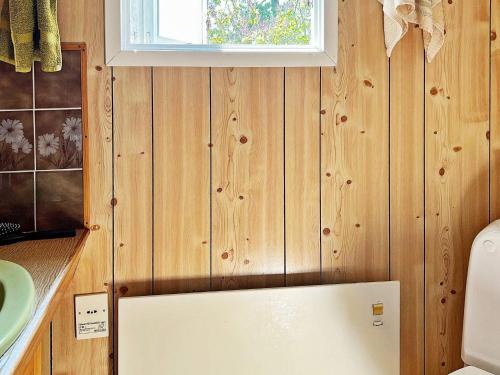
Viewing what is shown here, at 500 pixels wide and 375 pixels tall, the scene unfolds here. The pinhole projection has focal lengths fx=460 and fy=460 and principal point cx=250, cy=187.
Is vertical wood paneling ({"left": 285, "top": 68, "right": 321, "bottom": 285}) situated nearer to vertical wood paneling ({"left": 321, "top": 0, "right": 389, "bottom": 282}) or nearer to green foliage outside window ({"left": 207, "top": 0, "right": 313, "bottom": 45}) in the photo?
vertical wood paneling ({"left": 321, "top": 0, "right": 389, "bottom": 282})

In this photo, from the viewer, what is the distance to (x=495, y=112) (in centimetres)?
155

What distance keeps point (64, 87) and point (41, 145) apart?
178 millimetres

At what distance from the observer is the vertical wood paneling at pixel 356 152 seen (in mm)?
1455

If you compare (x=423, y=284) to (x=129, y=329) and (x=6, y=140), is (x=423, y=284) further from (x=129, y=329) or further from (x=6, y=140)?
(x=6, y=140)

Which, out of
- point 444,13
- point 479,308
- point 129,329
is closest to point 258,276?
point 129,329

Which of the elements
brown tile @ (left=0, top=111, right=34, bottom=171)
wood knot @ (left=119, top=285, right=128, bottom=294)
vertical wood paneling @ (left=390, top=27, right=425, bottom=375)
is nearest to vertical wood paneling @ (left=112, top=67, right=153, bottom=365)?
wood knot @ (left=119, top=285, right=128, bottom=294)

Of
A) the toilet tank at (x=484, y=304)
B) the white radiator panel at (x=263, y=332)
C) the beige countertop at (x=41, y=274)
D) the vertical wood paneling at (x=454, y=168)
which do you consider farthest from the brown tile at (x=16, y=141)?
the toilet tank at (x=484, y=304)

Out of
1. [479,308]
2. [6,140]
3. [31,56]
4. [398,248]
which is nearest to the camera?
[31,56]

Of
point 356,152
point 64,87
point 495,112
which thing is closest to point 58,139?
point 64,87

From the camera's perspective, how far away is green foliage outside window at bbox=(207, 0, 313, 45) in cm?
149

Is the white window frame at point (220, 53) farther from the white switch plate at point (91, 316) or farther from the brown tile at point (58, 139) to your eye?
the white switch plate at point (91, 316)

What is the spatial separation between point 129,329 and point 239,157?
601mm

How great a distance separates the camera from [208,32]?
4.86 ft

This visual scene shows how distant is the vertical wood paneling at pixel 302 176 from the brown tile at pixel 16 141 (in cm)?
75
